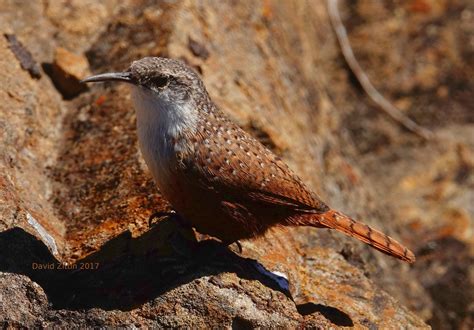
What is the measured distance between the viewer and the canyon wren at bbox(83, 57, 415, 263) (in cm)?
473

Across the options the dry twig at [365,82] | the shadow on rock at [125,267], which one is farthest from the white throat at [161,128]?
the dry twig at [365,82]

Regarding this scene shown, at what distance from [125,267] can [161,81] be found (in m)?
1.16

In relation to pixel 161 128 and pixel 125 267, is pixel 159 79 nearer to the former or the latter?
pixel 161 128

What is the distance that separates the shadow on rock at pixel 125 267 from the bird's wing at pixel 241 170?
1.47 ft

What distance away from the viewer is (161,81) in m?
4.92

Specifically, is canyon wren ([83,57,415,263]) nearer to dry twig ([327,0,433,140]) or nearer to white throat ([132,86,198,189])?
white throat ([132,86,198,189])

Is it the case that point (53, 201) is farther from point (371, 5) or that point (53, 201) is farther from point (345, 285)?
point (371, 5)

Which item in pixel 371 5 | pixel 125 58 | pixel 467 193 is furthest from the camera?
pixel 371 5

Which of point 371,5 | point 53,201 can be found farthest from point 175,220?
point 371,5

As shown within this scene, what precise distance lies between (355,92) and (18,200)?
5.65 meters

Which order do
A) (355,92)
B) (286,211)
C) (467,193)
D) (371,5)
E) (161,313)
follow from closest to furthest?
(161,313)
(286,211)
(467,193)
(355,92)
(371,5)

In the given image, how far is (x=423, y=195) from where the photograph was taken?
8789mm

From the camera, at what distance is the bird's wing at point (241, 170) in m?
4.75

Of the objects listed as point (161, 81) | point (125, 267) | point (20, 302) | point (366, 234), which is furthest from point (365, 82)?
point (20, 302)
